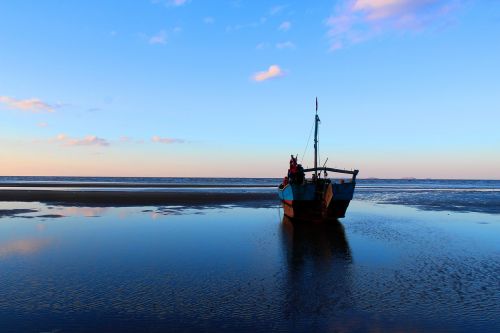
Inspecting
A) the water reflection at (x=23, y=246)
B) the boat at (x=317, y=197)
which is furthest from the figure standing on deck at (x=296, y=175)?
the water reflection at (x=23, y=246)

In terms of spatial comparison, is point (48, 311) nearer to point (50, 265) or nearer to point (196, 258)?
point (50, 265)

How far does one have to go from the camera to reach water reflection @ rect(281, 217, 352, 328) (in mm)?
9180

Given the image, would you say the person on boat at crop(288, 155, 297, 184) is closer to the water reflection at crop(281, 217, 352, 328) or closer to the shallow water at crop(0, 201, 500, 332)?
the shallow water at crop(0, 201, 500, 332)

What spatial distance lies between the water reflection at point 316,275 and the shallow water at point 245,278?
0.04 m

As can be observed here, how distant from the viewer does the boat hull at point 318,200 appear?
26.2 metres

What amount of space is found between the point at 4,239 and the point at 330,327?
15899 millimetres

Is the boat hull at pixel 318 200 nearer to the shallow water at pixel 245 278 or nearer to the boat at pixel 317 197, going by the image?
the boat at pixel 317 197

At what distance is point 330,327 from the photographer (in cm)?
810

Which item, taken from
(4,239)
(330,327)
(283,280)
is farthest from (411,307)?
(4,239)

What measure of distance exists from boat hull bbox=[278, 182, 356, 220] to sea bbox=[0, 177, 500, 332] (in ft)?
11.7

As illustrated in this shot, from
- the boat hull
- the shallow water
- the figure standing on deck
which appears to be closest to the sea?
the shallow water

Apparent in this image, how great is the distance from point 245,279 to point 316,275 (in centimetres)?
229

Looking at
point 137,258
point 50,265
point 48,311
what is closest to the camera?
point 48,311

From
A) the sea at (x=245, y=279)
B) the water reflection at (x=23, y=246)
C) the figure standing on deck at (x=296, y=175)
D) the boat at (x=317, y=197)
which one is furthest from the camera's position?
the figure standing on deck at (x=296, y=175)
